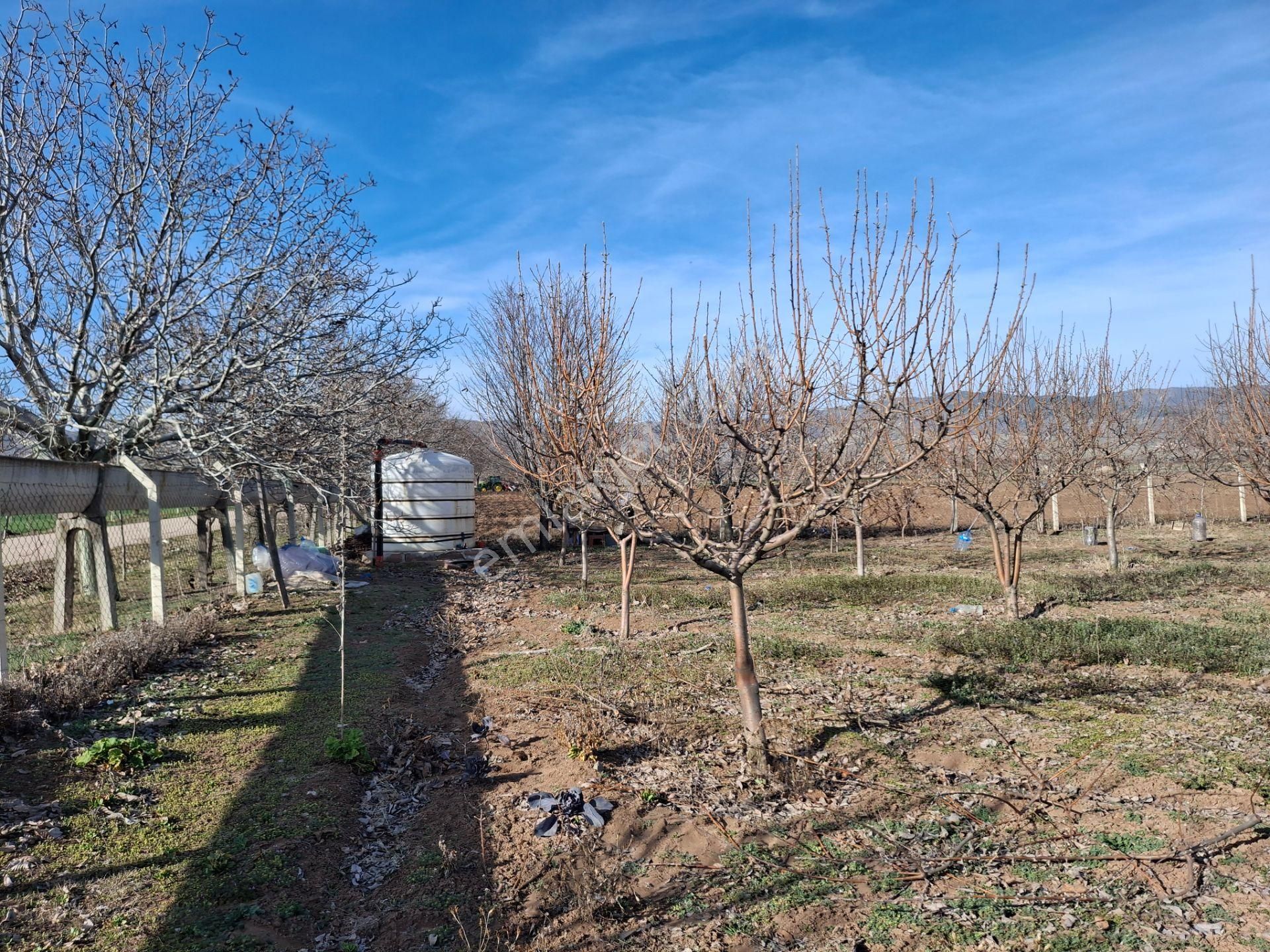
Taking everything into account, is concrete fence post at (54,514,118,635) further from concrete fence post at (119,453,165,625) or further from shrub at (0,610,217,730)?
shrub at (0,610,217,730)

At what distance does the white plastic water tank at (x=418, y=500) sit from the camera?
2019cm

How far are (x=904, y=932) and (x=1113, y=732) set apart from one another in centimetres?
318

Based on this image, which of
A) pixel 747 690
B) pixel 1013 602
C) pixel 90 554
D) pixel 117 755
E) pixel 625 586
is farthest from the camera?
pixel 1013 602

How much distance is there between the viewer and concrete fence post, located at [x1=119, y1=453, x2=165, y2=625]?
815cm

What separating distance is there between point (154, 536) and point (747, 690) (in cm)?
641

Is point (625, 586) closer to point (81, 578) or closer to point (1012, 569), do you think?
point (1012, 569)

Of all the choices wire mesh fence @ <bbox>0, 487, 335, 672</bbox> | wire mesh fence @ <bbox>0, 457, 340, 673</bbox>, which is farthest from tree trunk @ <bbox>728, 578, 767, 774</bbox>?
wire mesh fence @ <bbox>0, 487, 335, 672</bbox>

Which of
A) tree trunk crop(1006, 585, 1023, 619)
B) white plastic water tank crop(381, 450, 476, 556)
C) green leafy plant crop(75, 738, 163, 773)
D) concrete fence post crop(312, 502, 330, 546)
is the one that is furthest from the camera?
white plastic water tank crop(381, 450, 476, 556)

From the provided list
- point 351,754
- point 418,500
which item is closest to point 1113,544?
point 351,754

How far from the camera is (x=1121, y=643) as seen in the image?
812cm

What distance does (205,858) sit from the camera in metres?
3.90

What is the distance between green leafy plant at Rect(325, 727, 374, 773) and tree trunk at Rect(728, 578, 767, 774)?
2392 millimetres

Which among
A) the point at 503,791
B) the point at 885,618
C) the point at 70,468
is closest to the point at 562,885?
the point at 503,791

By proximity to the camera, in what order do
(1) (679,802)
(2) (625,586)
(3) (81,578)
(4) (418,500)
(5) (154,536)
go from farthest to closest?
1. (4) (418,500)
2. (3) (81,578)
3. (2) (625,586)
4. (5) (154,536)
5. (1) (679,802)
